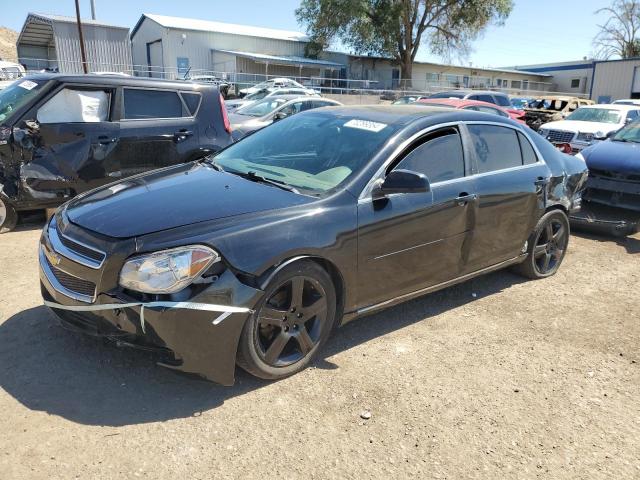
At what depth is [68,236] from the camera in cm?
309

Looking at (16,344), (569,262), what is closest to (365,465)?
(16,344)

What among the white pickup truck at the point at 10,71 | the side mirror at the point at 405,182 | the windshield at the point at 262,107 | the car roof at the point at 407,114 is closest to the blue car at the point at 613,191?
the car roof at the point at 407,114

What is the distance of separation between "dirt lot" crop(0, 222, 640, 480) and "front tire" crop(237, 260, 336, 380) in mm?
145

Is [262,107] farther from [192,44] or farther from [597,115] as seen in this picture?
[192,44]

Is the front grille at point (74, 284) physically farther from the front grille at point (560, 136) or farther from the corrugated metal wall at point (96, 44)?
the corrugated metal wall at point (96, 44)

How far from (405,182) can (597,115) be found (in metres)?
12.7

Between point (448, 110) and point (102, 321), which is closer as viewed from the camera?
point (102, 321)

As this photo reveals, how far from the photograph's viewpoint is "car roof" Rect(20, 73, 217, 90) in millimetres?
6273

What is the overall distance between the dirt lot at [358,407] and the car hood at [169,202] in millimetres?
891

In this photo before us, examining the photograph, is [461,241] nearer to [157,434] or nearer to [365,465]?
[365,465]

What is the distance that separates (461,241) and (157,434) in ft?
8.46

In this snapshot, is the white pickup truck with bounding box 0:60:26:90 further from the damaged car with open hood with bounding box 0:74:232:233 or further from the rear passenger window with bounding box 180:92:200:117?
the rear passenger window with bounding box 180:92:200:117

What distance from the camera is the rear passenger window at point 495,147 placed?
14.2 feet

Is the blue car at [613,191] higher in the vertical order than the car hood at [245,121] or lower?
lower
